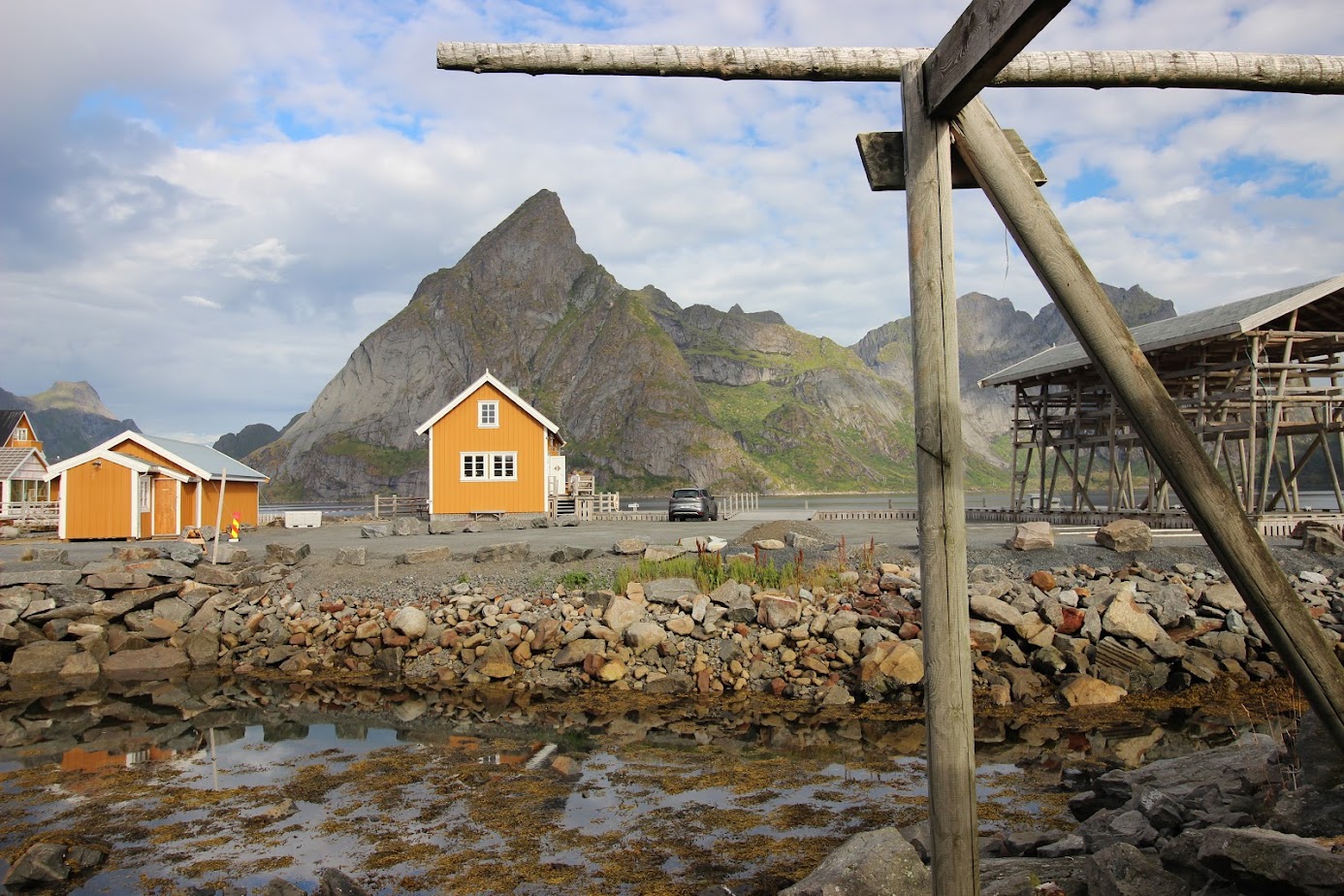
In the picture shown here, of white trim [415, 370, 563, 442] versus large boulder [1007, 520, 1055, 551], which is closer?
large boulder [1007, 520, 1055, 551]

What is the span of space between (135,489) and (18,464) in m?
24.4

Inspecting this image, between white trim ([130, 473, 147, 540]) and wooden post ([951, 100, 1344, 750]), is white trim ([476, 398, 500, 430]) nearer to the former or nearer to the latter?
white trim ([130, 473, 147, 540])

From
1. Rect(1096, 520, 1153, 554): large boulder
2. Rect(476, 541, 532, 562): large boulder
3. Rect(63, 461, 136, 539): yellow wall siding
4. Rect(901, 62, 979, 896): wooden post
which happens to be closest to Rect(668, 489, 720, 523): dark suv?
Rect(476, 541, 532, 562): large boulder

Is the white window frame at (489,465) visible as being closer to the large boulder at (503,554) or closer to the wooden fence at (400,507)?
the wooden fence at (400,507)

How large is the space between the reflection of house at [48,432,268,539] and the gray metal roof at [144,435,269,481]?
0.07m

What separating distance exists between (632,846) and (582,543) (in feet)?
54.5

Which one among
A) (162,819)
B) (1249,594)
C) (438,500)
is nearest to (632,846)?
(162,819)

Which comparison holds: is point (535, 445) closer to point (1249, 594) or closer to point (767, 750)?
point (767, 750)

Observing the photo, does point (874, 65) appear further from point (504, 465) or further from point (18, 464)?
point (18, 464)

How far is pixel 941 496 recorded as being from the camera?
144 inches

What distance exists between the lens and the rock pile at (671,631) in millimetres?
12430

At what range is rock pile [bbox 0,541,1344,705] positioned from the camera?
12430 mm

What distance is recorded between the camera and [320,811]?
8008mm

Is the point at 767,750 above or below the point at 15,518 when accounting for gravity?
below
